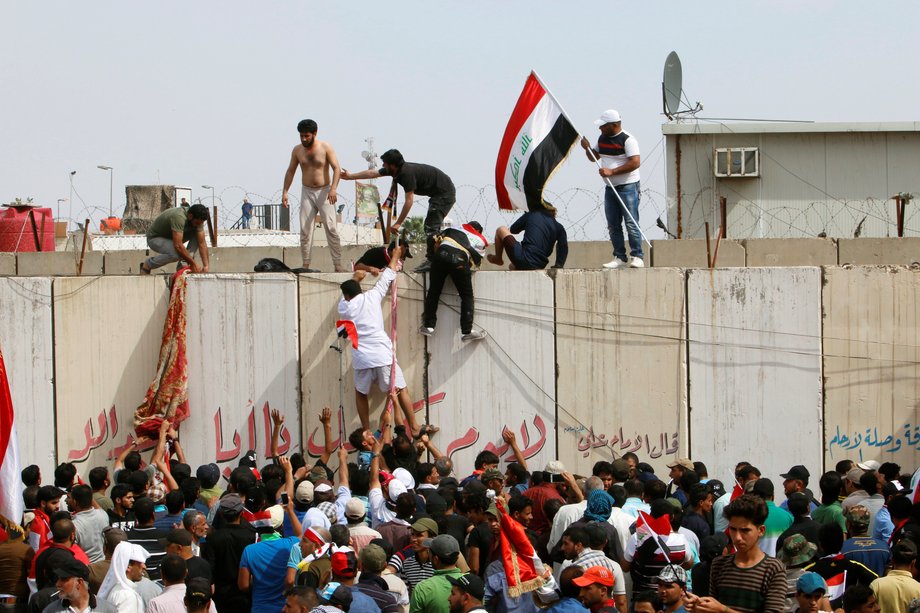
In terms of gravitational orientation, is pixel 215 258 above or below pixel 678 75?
below

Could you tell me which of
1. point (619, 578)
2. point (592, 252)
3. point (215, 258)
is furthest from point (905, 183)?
point (619, 578)

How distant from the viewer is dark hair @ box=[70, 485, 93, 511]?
812cm

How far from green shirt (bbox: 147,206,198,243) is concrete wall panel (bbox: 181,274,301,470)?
590 millimetres

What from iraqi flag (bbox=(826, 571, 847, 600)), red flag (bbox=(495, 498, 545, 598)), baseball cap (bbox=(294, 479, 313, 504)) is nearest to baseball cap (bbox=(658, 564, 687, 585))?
red flag (bbox=(495, 498, 545, 598))

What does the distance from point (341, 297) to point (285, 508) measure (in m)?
4.75

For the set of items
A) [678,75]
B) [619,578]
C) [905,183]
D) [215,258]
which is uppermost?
[678,75]

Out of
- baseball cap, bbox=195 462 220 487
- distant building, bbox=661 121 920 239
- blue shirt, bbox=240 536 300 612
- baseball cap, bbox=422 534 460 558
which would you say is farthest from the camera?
distant building, bbox=661 121 920 239

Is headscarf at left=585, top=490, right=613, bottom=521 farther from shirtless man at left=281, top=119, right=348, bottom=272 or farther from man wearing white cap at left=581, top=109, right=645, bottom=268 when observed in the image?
shirtless man at left=281, top=119, right=348, bottom=272

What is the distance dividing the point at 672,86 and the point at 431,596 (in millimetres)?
15098

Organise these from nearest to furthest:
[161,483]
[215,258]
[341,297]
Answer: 1. [161,483]
2. [341,297]
3. [215,258]

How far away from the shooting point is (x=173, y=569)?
22.3 ft

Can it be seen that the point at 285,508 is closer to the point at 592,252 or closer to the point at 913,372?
the point at 913,372

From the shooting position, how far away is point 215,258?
659 inches

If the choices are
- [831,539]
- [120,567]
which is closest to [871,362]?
[831,539]
